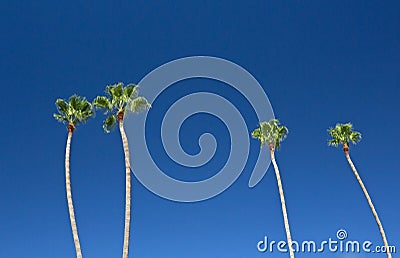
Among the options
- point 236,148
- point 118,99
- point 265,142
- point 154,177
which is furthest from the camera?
point 265,142

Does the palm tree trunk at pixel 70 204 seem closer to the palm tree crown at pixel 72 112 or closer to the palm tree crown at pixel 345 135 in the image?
the palm tree crown at pixel 72 112

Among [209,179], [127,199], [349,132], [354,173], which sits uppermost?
[349,132]

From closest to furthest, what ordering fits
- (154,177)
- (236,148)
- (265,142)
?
1. (154,177)
2. (236,148)
3. (265,142)

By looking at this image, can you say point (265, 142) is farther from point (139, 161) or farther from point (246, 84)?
point (139, 161)

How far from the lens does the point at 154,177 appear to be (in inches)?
1289

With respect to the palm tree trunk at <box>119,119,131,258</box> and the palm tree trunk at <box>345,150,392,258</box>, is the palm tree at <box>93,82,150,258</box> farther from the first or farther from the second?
the palm tree trunk at <box>345,150,392,258</box>

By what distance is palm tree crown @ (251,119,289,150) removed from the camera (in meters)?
43.8

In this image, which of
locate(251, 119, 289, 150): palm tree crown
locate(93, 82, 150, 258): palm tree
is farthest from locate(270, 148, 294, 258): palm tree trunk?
locate(93, 82, 150, 258): palm tree

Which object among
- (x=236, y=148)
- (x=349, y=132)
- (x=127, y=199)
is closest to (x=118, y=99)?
(x=127, y=199)

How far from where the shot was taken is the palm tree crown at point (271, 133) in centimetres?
4381

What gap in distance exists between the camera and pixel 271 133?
43875mm

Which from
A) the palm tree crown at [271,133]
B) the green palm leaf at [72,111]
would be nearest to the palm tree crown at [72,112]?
the green palm leaf at [72,111]

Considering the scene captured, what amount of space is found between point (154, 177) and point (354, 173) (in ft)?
66.5

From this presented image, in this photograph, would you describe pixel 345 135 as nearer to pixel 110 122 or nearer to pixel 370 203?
pixel 370 203
